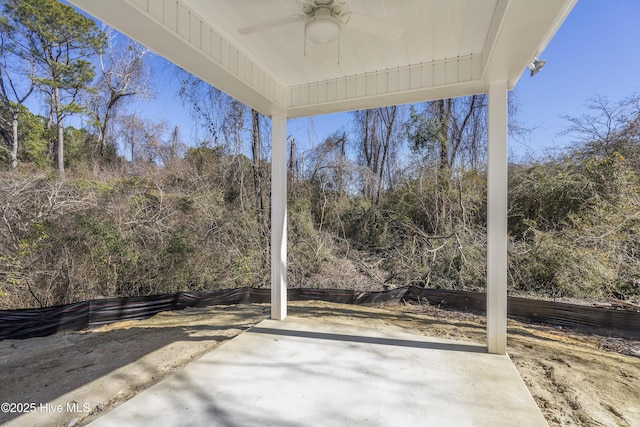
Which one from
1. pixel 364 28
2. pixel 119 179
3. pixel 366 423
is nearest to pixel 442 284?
pixel 366 423

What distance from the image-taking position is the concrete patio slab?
5.25 ft

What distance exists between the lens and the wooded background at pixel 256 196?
356cm

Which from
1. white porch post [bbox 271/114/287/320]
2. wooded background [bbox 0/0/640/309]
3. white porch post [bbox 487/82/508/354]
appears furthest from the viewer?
wooded background [bbox 0/0/640/309]

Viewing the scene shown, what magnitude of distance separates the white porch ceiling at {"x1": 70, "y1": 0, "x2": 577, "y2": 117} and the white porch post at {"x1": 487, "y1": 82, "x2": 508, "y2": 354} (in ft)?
0.91

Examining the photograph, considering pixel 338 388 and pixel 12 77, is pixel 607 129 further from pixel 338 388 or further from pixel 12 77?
pixel 12 77

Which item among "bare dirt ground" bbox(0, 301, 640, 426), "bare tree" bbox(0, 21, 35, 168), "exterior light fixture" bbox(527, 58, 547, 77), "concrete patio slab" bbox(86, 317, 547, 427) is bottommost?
"bare dirt ground" bbox(0, 301, 640, 426)

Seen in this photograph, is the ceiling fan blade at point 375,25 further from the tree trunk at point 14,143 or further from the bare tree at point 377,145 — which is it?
the tree trunk at point 14,143

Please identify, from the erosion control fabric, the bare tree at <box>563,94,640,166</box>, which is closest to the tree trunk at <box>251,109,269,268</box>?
the erosion control fabric

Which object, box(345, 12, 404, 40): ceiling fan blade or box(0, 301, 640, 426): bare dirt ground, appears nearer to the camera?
box(345, 12, 404, 40): ceiling fan blade

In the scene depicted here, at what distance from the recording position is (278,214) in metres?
3.18

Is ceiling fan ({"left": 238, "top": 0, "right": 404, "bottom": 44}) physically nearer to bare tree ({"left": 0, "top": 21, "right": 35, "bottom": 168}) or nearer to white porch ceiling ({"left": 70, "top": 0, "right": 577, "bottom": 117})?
white porch ceiling ({"left": 70, "top": 0, "right": 577, "bottom": 117})

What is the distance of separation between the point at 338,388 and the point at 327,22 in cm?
231

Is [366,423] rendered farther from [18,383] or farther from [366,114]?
[366,114]

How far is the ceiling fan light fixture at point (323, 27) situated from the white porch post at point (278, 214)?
158 cm
